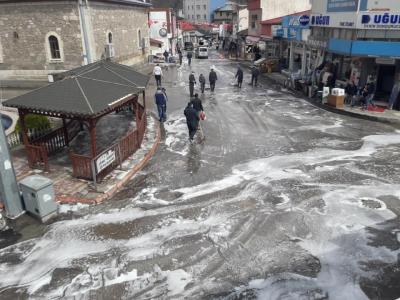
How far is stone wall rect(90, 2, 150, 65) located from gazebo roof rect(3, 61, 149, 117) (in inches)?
513

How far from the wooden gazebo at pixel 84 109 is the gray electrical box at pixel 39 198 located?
1.39 m

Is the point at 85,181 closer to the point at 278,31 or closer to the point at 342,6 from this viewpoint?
the point at 342,6

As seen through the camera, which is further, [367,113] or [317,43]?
[317,43]

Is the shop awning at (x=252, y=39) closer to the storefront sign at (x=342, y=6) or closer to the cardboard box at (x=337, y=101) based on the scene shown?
the storefront sign at (x=342, y=6)

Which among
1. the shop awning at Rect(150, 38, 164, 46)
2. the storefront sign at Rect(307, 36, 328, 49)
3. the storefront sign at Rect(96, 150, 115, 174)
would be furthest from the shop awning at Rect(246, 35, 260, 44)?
the storefront sign at Rect(96, 150, 115, 174)

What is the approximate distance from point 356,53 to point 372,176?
8604mm

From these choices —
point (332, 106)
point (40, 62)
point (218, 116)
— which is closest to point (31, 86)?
point (40, 62)

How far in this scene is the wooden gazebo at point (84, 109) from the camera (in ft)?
32.1

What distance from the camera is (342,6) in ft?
61.4

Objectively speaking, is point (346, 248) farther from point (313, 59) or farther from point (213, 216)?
point (313, 59)

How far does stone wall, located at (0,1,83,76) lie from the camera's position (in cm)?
2189

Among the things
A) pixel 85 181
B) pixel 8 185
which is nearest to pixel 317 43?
pixel 85 181

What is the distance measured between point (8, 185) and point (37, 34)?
17051 millimetres

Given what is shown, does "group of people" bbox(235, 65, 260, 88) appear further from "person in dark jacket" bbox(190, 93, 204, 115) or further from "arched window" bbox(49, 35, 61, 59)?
"arched window" bbox(49, 35, 61, 59)
